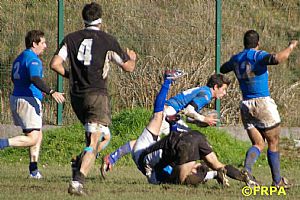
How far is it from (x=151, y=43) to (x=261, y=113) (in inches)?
253

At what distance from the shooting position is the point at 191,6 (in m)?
16.9

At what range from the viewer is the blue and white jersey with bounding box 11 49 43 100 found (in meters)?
11.0

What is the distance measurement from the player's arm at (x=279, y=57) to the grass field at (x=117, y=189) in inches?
58.9

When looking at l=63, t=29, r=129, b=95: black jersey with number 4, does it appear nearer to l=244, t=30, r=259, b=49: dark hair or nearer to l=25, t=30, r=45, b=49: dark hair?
l=244, t=30, r=259, b=49: dark hair

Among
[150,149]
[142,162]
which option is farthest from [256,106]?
[142,162]

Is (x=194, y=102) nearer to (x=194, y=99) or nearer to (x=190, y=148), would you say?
(x=194, y=99)

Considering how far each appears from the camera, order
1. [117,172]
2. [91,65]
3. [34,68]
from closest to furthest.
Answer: [91,65]
[34,68]
[117,172]

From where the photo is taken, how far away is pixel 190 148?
9.82 meters

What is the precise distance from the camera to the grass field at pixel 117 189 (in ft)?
30.3

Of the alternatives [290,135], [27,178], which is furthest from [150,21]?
[27,178]

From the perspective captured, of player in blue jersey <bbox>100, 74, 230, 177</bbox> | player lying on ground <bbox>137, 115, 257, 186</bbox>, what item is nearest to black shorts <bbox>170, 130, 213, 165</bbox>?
player lying on ground <bbox>137, 115, 257, 186</bbox>

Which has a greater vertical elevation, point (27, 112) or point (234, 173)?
point (27, 112)

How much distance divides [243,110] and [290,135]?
5.53 meters

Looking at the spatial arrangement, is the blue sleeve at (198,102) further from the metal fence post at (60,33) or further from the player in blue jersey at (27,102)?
the metal fence post at (60,33)
